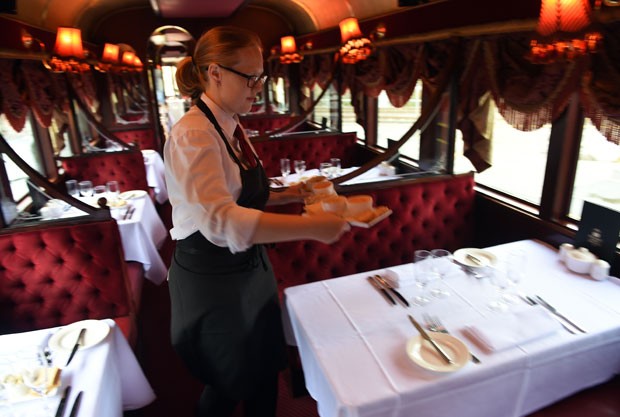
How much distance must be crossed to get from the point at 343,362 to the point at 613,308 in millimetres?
1244

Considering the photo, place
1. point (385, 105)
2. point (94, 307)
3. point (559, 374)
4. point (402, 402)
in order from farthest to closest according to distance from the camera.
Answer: point (385, 105), point (94, 307), point (559, 374), point (402, 402)

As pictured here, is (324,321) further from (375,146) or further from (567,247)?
(375,146)

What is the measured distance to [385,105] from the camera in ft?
18.0

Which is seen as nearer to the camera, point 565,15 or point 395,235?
point 565,15

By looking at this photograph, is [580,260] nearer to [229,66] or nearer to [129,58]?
[229,66]

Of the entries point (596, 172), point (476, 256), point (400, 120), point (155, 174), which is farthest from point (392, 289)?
point (155, 174)

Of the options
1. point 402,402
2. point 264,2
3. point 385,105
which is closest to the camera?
point 402,402

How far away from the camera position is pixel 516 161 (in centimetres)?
317

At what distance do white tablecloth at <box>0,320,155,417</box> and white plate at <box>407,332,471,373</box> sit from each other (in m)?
1.14

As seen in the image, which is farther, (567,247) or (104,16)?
(104,16)

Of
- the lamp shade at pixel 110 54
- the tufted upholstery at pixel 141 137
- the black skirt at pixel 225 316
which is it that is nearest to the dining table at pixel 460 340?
the black skirt at pixel 225 316

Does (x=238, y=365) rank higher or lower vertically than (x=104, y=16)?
lower

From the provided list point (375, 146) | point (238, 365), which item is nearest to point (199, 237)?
point (238, 365)

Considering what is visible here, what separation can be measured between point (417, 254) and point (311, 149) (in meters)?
3.81
